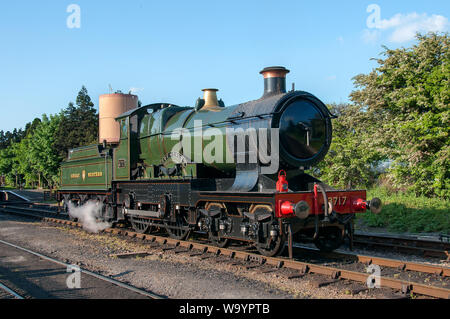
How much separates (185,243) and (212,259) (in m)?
1.54

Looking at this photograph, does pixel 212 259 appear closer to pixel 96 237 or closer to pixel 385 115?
pixel 96 237

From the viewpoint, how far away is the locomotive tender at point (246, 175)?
794cm

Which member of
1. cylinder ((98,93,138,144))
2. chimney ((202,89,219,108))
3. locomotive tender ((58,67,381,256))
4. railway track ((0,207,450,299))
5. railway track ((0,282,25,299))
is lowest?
railway track ((0,282,25,299))

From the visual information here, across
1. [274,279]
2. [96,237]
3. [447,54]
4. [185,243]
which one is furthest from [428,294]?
[447,54]

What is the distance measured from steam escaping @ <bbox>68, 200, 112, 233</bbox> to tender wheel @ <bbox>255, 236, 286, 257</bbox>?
7082mm

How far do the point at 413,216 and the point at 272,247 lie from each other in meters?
7.67

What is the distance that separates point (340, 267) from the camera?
774cm

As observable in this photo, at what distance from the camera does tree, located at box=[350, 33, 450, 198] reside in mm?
15492

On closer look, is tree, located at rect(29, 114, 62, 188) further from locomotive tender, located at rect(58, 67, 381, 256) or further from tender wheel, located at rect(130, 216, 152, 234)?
locomotive tender, located at rect(58, 67, 381, 256)

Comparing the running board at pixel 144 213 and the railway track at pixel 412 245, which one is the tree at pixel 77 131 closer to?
the running board at pixel 144 213

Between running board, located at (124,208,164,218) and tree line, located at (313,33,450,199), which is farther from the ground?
tree line, located at (313,33,450,199)

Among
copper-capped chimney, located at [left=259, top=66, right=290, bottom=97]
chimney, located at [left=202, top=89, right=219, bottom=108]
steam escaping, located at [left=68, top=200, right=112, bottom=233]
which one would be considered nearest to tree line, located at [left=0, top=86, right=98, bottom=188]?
steam escaping, located at [left=68, top=200, right=112, bottom=233]

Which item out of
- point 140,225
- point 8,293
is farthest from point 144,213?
point 8,293

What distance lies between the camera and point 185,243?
33.1 feet
